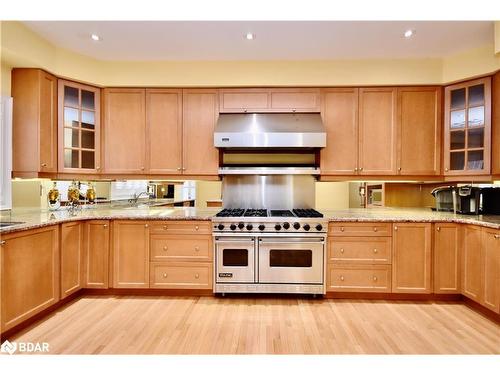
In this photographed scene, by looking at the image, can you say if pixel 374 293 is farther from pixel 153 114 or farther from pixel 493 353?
pixel 153 114

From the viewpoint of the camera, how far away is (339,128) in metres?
3.37

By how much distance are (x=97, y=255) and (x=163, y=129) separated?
4.90 ft

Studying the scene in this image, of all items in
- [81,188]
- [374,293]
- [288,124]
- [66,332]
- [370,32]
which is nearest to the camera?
[66,332]

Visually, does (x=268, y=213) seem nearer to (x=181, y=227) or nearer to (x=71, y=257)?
(x=181, y=227)

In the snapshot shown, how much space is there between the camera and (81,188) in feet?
11.5

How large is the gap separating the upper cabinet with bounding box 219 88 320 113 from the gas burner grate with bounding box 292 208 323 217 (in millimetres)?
1115

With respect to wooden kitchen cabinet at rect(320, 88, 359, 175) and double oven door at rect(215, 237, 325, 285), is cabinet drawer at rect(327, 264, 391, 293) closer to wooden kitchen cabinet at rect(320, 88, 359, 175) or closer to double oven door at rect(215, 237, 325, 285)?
double oven door at rect(215, 237, 325, 285)

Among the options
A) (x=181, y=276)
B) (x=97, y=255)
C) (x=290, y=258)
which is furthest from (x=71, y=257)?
(x=290, y=258)

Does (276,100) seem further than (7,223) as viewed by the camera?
Yes

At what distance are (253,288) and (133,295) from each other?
1.22 meters

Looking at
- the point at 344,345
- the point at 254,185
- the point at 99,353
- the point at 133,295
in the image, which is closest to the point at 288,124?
the point at 254,185

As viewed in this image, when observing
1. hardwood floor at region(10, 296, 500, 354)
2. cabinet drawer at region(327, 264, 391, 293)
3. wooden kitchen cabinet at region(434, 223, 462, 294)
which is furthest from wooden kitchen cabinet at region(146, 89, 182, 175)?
A: wooden kitchen cabinet at region(434, 223, 462, 294)

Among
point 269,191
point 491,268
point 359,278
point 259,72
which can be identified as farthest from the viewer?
point 269,191

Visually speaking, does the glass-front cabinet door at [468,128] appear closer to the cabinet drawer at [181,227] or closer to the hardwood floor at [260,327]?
the hardwood floor at [260,327]
